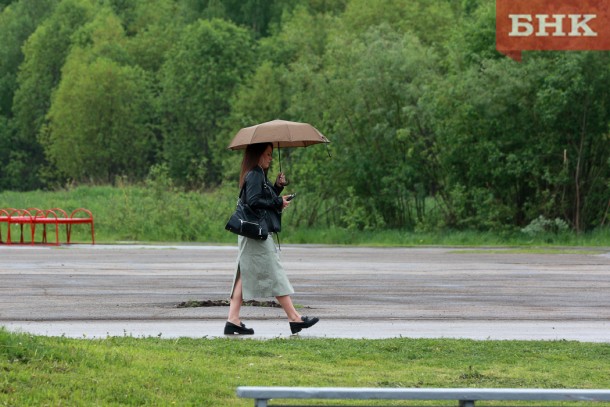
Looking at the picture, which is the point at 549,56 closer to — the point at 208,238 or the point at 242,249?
the point at 208,238

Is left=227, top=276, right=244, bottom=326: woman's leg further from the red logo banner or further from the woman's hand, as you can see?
the red logo banner

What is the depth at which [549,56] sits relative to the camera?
1439 inches

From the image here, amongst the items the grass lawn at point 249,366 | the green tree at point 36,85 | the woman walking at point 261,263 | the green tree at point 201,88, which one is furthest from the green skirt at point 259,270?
the green tree at point 36,85

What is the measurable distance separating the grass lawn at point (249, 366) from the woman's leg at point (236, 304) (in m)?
0.72

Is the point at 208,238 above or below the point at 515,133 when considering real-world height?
below

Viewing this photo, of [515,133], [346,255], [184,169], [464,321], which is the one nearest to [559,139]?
[515,133]

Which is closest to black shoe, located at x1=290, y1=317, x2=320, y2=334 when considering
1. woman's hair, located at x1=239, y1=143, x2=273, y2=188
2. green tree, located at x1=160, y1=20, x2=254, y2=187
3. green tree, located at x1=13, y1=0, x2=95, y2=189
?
woman's hair, located at x1=239, y1=143, x2=273, y2=188

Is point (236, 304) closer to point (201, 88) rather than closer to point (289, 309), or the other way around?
point (289, 309)

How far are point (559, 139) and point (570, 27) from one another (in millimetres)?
3140

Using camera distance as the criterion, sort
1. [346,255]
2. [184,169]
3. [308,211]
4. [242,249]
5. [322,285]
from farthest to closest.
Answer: [184,169] < [308,211] < [346,255] < [322,285] < [242,249]

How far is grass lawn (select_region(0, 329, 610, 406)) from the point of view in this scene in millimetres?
8500

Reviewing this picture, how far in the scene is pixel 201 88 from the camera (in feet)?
298

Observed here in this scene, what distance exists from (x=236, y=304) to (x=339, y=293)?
555 cm

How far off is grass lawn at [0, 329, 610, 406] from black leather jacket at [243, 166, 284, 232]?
4.46 ft
